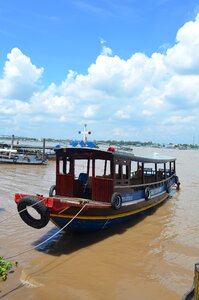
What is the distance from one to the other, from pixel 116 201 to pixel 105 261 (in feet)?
7.24

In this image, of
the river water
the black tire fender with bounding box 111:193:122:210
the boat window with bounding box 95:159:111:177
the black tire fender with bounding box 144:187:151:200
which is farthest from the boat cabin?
the river water

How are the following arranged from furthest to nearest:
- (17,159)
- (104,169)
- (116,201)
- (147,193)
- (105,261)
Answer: (17,159) < (147,193) < (104,169) < (116,201) < (105,261)

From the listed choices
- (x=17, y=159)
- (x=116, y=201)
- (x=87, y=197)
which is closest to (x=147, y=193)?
(x=87, y=197)

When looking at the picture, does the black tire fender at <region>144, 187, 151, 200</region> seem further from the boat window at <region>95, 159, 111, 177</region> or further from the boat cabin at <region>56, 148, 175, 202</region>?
the boat window at <region>95, 159, 111, 177</region>

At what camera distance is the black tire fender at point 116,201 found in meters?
9.60

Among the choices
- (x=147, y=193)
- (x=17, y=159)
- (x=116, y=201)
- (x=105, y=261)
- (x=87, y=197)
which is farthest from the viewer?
(x=17, y=159)

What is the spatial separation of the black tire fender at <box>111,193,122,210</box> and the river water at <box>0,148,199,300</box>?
3.57ft

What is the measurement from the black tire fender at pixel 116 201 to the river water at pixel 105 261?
1087 mm

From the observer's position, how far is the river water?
254 inches

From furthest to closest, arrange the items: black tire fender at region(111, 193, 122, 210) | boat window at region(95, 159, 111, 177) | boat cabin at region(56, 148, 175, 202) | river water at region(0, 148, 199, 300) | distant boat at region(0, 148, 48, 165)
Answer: distant boat at region(0, 148, 48, 165) < boat window at region(95, 159, 111, 177) < boat cabin at region(56, 148, 175, 202) < black tire fender at region(111, 193, 122, 210) < river water at region(0, 148, 199, 300)

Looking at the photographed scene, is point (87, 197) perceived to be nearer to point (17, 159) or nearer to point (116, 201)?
point (116, 201)

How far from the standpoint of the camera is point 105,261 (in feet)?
26.5

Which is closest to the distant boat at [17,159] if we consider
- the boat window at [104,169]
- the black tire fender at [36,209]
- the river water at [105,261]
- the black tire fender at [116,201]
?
the boat window at [104,169]

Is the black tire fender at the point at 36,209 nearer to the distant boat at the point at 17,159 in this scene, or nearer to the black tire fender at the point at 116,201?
the black tire fender at the point at 116,201
